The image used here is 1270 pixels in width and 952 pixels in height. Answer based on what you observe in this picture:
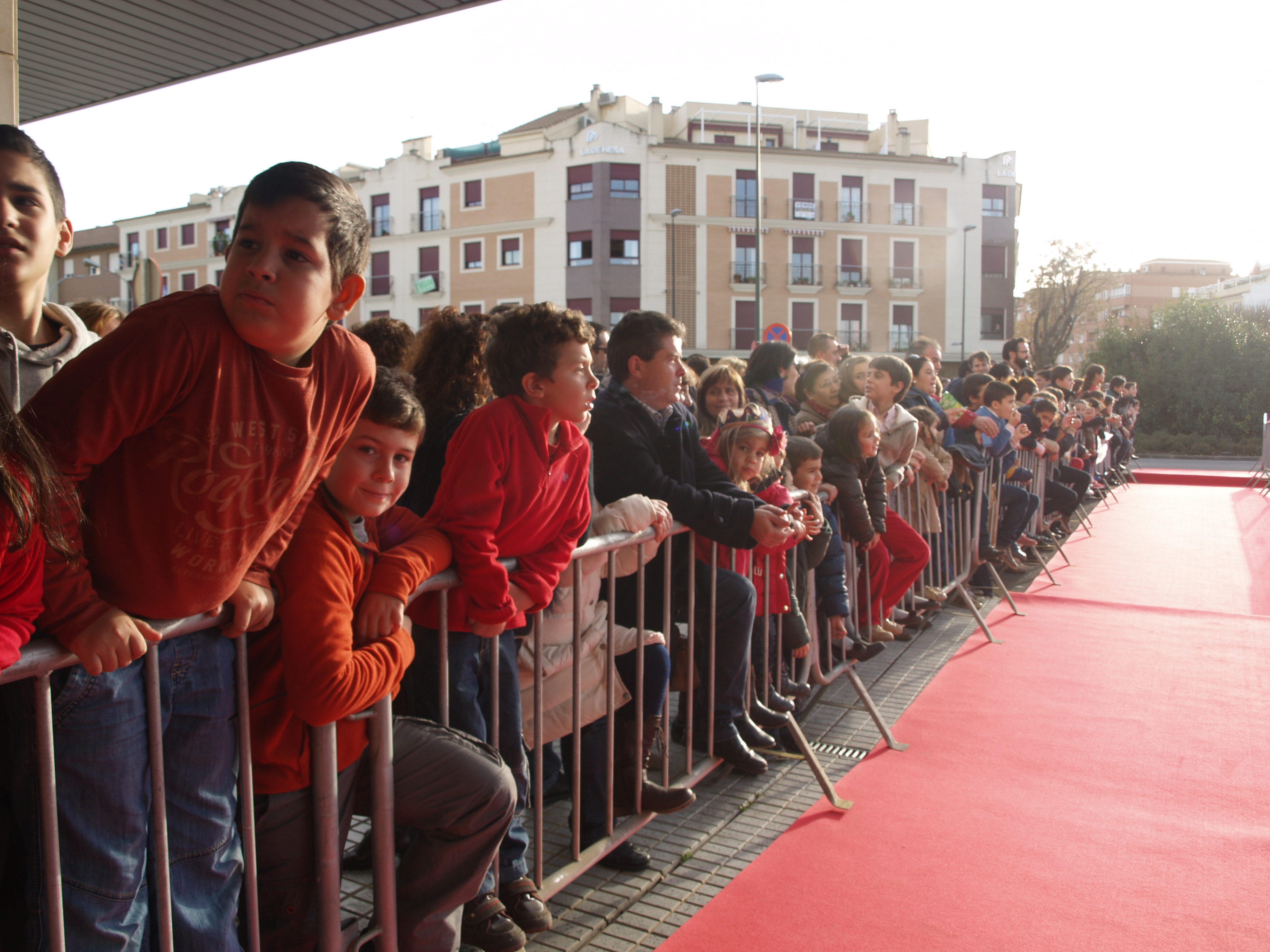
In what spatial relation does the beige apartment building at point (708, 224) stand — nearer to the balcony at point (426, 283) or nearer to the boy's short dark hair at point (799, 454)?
the balcony at point (426, 283)

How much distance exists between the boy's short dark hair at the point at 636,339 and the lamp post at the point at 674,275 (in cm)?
3776

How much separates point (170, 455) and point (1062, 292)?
5484 centimetres

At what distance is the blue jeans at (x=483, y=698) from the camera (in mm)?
2602

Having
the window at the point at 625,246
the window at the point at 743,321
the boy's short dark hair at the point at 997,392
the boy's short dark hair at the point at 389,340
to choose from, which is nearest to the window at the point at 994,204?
the window at the point at 743,321

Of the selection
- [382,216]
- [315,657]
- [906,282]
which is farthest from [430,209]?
[315,657]

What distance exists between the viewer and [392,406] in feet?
7.42

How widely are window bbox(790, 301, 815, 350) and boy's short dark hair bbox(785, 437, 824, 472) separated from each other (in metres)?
40.6

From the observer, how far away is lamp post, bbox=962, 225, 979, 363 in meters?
46.2

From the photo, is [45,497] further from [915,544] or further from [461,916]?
[915,544]

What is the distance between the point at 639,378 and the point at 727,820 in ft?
5.79

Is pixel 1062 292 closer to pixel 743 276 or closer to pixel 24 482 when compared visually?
pixel 743 276

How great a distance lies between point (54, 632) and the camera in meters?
1.62

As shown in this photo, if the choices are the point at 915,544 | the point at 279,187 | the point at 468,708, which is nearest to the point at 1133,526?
the point at 915,544

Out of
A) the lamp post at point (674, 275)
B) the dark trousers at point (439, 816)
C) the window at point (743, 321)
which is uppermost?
the lamp post at point (674, 275)
